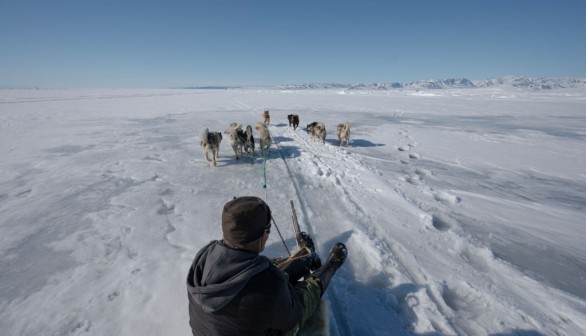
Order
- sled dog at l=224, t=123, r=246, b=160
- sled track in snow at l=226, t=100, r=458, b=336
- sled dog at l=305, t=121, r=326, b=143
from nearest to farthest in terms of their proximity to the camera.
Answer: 1. sled track in snow at l=226, t=100, r=458, b=336
2. sled dog at l=224, t=123, r=246, b=160
3. sled dog at l=305, t=121, r=326, b=143

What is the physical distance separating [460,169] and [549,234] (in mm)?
3416

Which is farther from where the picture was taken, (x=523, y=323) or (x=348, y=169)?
(x=348, y=169)

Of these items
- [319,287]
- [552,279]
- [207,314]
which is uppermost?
[207,314]

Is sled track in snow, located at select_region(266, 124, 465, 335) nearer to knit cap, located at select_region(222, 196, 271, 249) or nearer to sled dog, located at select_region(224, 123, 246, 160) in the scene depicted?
knit cap, located at select_region(222, 196, 271, 249)

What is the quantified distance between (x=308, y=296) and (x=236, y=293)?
0.86 meters

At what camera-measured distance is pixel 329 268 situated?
2.73 metres

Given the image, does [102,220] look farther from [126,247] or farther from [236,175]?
[236,175]

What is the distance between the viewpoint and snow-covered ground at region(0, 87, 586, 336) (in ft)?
9.06

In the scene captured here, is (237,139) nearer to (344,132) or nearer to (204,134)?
(204,134)

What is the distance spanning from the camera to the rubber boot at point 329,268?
253 cm

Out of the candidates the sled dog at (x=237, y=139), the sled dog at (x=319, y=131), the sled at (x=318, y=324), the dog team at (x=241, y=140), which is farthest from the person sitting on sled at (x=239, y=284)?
the sled dog at (x=319, y=131)

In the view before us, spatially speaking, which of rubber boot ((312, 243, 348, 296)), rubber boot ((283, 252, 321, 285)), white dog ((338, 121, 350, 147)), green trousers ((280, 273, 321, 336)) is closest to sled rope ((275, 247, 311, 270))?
rubber boot ((283, 252, 321, 285))

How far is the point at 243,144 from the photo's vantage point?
8.27 m

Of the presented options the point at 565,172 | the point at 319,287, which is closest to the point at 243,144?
the point at 319,287
